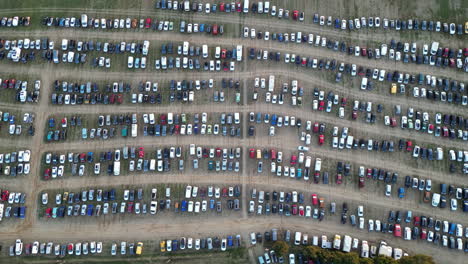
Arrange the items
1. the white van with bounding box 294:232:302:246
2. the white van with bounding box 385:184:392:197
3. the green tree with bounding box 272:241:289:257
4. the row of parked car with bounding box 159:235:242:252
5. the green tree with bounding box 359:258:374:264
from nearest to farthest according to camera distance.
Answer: the green tree with bounding box 359:258:374:264 < the green tree with bounding box 272:241:289:257 < the row of parked car with bounding box 159:235:242:252 < the white van with bounding box 294:232:302:246 < the white van with bounding box 385:184:392:197

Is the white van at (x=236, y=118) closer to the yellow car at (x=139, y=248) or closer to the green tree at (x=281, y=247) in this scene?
the green tree at (x=281, y=247)

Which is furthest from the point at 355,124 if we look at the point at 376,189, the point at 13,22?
the point at 13,22

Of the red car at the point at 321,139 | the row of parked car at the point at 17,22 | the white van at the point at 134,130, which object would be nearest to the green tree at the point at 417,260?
the red car at the point at 321,139

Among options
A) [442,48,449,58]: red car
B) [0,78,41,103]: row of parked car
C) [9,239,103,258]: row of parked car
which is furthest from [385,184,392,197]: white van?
[0,78,41,103]: row of parked car

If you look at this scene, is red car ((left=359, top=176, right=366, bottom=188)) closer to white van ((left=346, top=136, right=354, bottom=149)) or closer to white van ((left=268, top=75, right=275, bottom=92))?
white van ((left=346, top=136, right=354, bottom=149))

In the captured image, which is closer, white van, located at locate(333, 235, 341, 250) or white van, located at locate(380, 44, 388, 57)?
white van, located at locate(333, 235, 341, 250)
